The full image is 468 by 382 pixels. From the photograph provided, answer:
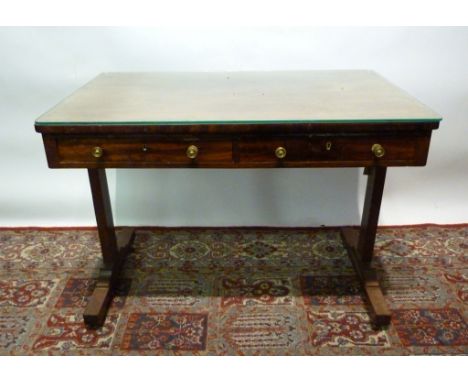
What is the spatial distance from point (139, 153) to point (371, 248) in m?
1.15

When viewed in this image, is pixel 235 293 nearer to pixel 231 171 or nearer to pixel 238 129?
pixel 231 171

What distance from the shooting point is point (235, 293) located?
84.0 inches

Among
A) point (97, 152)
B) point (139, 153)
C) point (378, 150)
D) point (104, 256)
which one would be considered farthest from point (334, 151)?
point (104, 256)

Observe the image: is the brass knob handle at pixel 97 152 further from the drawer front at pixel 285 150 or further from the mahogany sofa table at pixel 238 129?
the drawer front at pixel 285 150

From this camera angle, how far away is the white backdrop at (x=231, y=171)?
2.31 m

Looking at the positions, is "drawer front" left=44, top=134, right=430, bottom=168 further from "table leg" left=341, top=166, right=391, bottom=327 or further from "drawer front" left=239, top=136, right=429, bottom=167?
"table leg" left=341, top=166, right=391, bottom=327

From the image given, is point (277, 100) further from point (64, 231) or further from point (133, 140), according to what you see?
point (64, 231)

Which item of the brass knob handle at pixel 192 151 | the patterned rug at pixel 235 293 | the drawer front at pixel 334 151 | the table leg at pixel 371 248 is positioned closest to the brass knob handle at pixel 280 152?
the drawer front at pixel 334 151

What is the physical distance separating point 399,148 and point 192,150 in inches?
28.2

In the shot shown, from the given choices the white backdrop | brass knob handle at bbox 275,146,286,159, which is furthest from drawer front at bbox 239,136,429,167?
the white backdrop

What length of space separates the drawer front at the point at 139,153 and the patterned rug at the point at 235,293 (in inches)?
29.3

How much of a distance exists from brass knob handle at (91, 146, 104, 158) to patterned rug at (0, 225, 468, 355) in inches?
30.8

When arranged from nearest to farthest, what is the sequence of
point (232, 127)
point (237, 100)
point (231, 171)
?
point (232, 127) → point (237, 100) → point (231, 171)

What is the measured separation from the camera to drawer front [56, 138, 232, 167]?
1.58 meters
